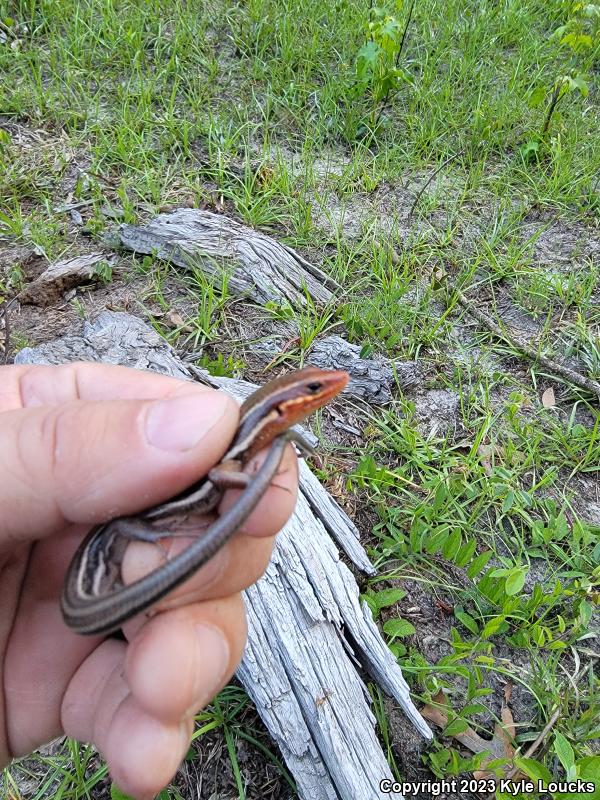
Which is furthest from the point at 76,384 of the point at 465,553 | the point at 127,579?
the point at 465,553

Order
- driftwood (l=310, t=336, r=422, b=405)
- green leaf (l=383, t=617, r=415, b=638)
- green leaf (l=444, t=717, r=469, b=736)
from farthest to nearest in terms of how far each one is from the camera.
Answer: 1. driftwood (l=310, t=336, r=422, b=405)
2. green leaf (l=383, t=617, r=415, b=638)
3. green leaf (l=444, t=717, r=469, b=736)

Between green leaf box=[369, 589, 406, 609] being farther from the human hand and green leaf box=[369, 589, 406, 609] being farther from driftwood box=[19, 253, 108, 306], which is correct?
driftwood box=[19, 253, 108, 306]

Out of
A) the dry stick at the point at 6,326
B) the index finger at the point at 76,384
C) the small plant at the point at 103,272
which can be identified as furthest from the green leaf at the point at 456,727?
the small plant at the point at 103,272

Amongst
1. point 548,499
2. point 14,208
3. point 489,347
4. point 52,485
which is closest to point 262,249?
point 489,347

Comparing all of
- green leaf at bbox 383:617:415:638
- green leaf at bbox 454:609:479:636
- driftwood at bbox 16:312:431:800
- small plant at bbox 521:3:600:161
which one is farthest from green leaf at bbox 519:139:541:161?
green leaf at bbox 383:617:415:638

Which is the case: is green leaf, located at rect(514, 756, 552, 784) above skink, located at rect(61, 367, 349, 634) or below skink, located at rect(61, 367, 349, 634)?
below

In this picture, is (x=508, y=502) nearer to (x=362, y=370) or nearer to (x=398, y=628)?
(x=398, y=628)
